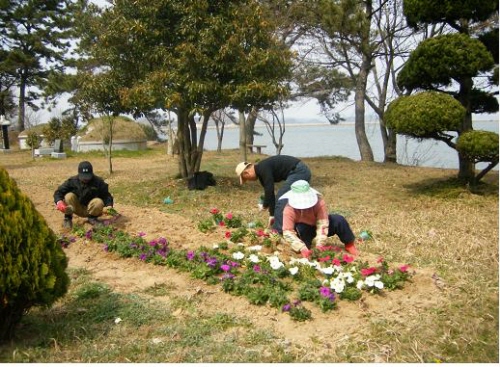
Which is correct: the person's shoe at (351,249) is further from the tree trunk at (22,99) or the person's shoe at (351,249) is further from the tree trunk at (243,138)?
the tree trunk at (22,99)

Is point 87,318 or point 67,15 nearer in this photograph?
point 87,318

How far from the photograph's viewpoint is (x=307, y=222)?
16.1 feet

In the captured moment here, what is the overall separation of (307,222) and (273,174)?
3.05 feet

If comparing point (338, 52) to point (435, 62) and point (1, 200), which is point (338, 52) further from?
point (1, 200)

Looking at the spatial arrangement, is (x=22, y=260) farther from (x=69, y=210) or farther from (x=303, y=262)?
(x=69, y=210)

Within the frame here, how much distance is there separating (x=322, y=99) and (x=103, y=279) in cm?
1893

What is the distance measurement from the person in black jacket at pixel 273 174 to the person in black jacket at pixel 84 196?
2.11 m

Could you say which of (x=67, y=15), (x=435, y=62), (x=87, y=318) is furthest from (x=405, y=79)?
(x=67, y=15)

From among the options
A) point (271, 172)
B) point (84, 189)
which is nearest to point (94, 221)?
point (84, 189)

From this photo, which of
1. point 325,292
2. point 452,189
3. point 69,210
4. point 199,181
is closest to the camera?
point 325,292

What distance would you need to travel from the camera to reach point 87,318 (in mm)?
3646

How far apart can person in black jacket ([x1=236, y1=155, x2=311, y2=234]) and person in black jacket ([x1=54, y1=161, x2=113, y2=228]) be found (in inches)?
83.0

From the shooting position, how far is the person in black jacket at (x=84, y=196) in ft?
20.4

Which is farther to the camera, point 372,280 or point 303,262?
point 303,262
